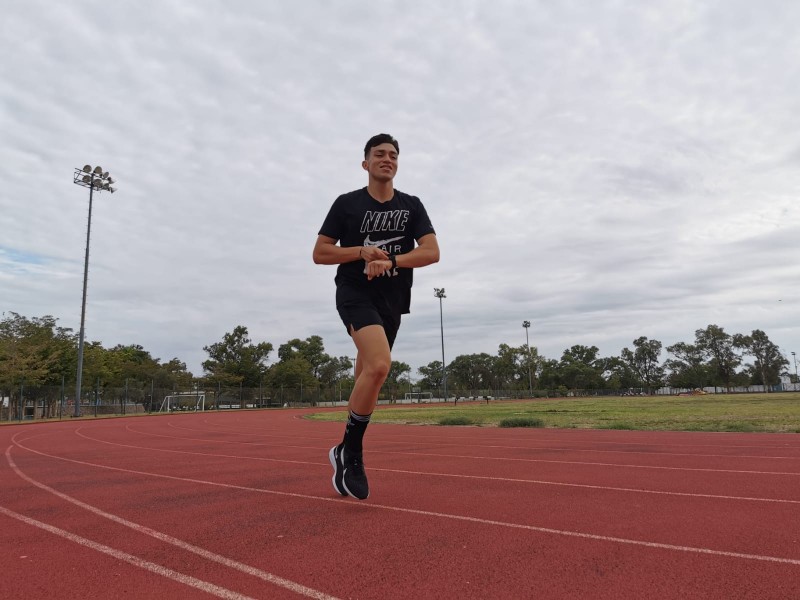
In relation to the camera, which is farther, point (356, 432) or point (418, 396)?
point (418, 396)

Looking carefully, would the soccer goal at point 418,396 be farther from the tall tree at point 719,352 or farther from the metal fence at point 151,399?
the tall tree at point 719,352

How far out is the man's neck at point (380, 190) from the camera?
154 inches

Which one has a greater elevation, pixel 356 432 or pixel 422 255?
pixel 422 255

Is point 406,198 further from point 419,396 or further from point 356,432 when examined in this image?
point 419,396

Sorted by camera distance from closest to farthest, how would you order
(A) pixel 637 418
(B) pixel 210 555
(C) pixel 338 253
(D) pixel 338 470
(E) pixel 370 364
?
(B) pixel 210 555 < (E) pixel 370 364 < (C) pixel 338 253 < (D) pixel 338 470 < (A) pixel 637 418

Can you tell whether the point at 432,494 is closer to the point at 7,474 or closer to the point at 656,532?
the point at 656,532

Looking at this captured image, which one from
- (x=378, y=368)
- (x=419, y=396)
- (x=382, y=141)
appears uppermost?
(x=382, y=141)

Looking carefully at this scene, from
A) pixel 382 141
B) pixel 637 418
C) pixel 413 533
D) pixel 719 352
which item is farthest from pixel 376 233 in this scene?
pixel 719 352

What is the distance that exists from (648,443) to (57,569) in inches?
341

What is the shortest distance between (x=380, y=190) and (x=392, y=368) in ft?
352

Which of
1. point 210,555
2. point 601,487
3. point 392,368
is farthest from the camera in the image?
point 392,368

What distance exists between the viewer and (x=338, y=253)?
141 inches

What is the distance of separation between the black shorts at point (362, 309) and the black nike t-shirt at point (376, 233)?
46mm

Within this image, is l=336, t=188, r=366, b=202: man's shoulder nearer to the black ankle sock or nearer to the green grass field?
the black ankle sock
